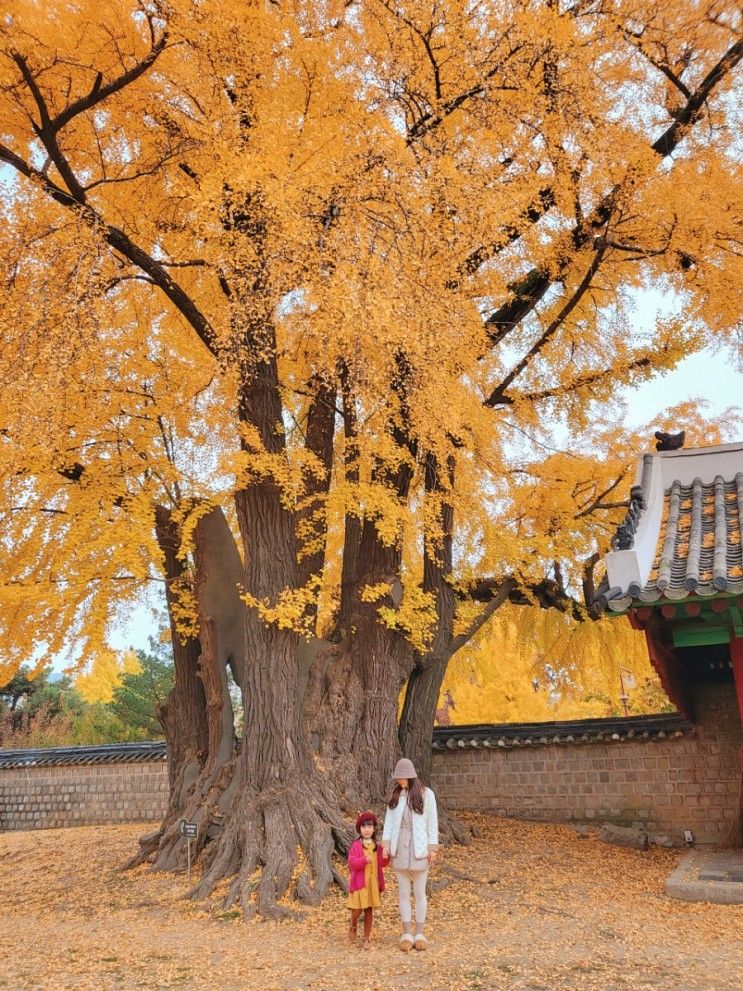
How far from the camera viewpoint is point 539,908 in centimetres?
683

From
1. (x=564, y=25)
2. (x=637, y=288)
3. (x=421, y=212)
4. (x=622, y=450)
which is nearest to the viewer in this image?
(x=421, y=212)

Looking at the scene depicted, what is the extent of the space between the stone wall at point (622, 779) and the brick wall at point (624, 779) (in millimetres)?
13

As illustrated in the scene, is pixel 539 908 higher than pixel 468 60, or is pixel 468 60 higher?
pixel 468 60

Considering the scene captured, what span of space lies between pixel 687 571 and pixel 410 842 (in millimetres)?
3124

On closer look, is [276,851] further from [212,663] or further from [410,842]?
[212,663]

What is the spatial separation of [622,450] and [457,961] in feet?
26.1

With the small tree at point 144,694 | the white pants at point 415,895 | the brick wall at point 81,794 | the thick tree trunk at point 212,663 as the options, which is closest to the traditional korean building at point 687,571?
the white pants at point 415,895

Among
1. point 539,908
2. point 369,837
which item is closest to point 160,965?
point 369,837

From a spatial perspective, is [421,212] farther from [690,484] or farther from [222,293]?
[690,484]

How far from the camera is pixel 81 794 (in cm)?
1606

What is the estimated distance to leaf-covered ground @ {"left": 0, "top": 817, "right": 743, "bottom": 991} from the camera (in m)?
5.00

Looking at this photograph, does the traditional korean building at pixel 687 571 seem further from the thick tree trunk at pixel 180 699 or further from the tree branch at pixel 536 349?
the thick tree trunk at pixel 180 699

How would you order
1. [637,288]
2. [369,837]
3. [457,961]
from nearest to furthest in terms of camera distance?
[457,961]
[369,837]
[637,288]

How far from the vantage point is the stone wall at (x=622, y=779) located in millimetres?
10422
